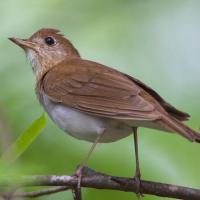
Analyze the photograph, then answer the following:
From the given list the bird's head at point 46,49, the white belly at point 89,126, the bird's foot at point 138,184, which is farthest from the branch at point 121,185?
the bird's head at point 46,49

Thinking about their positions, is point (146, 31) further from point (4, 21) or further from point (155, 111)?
point (155, 111)

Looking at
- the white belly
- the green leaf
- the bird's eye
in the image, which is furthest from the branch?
the bird's eye

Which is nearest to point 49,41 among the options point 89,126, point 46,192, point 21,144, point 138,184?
point 89,126

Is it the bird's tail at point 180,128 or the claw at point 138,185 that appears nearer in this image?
the bird's tail at point 180,128

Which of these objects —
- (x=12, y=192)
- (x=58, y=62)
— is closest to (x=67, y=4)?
(x=58, y=62)

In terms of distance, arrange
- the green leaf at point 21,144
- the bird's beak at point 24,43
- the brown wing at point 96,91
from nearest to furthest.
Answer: the green leaf at point 21,144 → the brown wing at point 96,91 → the bird's beak at point 24,43

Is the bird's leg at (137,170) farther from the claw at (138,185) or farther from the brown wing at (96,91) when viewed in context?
the brown wing at (96,91)

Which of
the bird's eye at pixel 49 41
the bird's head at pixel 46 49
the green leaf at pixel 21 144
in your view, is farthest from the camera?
the bird's eye at pixel 49 41
